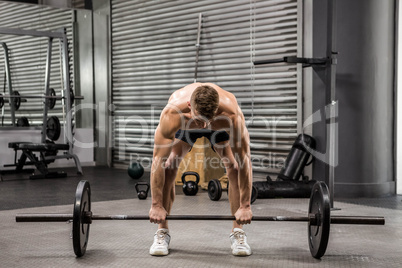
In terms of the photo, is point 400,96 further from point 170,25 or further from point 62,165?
point 62,165

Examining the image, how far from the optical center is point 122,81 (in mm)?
7172

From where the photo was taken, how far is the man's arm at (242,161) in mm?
2320

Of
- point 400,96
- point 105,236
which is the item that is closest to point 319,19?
point 400,96

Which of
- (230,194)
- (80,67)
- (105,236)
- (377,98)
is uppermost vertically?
(80,67)

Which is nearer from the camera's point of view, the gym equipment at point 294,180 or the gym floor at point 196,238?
the gym floor at point 196,238

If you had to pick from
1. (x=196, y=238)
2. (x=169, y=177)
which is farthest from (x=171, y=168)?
(x=196, y=238)

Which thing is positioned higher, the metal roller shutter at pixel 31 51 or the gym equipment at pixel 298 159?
the metal roller shutter at pixel 31 51

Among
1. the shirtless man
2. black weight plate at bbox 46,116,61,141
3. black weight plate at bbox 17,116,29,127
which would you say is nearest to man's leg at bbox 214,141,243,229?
the shirtless man

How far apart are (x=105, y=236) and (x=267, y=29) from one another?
3128mm

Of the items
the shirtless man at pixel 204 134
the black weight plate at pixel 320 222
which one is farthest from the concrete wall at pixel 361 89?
the shirtless man at pixel 204 134

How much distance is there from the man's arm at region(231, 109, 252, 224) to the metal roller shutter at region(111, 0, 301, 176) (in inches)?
106

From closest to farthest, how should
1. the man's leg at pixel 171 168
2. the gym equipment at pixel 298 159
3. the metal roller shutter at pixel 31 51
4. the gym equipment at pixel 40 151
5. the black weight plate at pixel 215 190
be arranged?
the man's leg at pixel 171 168, the black weight plate at pixel 215 190, the gym equipment at pixel 298 159, the gym equipment at pixel 40 151, the metal roller shutter at pixel 31 51

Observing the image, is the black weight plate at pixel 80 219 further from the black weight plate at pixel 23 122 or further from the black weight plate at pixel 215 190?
the black weight plate at pixel 23 122

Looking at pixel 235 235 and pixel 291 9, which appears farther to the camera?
pixel 291 9
